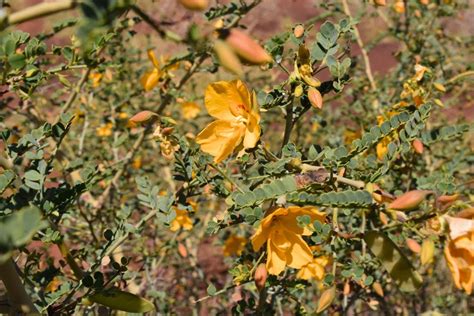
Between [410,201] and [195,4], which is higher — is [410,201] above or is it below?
below

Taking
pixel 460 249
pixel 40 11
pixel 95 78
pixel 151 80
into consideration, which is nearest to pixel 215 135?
pixel 460 249

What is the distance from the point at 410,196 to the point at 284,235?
32cm

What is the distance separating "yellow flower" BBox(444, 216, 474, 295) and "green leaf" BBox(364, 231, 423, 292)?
100 millimetres

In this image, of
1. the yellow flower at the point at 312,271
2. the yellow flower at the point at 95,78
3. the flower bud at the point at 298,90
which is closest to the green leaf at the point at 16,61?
the flower bud at the point at 298,90

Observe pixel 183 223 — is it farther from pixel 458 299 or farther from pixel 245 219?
pixel 458 299

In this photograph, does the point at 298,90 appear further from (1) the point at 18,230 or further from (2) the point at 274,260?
(1) the point at 18,230

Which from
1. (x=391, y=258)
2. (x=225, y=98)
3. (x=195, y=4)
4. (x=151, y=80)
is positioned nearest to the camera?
(x=195, y=4)

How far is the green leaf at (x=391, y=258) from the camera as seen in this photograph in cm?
77

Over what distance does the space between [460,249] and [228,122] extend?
18.6 inches

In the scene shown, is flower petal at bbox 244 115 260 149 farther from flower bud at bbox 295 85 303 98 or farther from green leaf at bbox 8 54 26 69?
green leaf at bbox 8 54 26 69

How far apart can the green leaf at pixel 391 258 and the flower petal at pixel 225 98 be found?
1.00 ft

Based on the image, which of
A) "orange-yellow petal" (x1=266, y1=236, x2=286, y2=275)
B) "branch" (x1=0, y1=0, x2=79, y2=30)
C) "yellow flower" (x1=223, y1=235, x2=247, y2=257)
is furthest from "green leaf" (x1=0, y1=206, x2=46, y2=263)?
"yellow flower" (x1=223, y1=235, x2=247, y2=257)

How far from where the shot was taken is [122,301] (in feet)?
2.89

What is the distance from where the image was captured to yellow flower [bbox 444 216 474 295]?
65 cm
